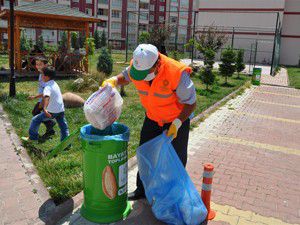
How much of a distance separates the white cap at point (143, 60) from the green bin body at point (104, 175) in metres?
0.61

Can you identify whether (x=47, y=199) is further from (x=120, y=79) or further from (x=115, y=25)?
(x=115, y=25)

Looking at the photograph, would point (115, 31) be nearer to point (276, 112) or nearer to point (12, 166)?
point (276, 112)

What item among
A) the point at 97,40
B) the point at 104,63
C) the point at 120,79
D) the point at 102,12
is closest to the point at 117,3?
the point at 102,12

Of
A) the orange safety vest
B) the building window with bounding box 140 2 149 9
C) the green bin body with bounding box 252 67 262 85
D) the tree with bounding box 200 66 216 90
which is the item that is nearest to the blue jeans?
the orange safety vest

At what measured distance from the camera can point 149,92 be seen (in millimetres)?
3117

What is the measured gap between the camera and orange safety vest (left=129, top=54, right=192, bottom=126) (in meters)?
2.97

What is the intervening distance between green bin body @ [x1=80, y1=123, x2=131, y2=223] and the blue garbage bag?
0.22m

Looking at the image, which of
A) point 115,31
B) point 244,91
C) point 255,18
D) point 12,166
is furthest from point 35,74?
point 115,31

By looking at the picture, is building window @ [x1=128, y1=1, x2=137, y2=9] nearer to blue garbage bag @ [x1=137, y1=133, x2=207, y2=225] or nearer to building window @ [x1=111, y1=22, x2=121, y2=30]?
building window @ [x1=111, y1=22, x2=121, y2=30]

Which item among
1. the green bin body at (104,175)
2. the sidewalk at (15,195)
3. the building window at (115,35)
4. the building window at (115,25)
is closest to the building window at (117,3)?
the building window at (115,25)

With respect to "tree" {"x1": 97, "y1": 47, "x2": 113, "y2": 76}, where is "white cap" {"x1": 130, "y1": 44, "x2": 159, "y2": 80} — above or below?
above

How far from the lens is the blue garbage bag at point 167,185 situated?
303cm

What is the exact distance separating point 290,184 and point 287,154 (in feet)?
4.76

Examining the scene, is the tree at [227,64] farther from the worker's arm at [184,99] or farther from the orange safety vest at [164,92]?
the worker's arm at [184,99]
